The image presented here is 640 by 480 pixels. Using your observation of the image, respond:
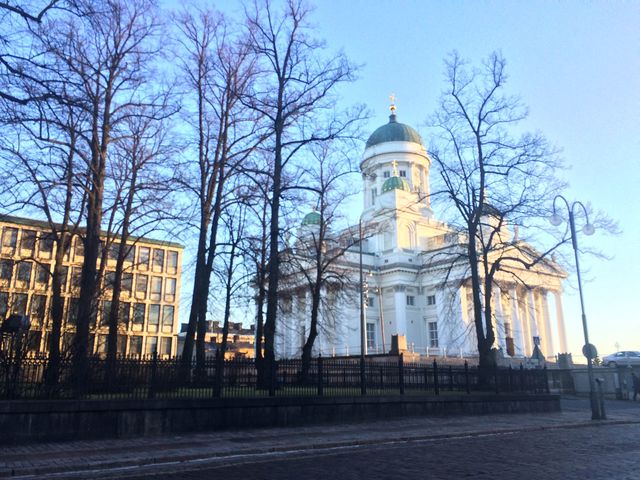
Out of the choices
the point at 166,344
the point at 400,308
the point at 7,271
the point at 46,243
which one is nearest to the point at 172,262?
the point at 166,344

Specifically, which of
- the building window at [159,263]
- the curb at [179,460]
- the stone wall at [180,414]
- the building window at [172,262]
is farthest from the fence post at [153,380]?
the building window at [172,262]

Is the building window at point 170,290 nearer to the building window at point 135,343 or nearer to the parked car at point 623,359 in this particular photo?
the building window at point 135,343

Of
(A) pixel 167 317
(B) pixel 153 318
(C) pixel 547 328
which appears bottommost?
(C) pixel 547 328

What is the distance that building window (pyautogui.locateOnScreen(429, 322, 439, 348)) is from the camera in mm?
63375

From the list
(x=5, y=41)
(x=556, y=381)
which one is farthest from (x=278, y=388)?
(x=556, y=381)

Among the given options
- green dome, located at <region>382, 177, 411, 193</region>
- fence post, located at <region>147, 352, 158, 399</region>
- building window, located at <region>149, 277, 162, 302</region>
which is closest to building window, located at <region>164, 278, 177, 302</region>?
building window, located at <region>149, 277, 162, 302</region>

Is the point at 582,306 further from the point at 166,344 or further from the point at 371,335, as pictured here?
the point at 166,344

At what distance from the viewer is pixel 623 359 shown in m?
47.2

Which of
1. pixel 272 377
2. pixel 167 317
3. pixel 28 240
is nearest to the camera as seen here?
pixel 272 377

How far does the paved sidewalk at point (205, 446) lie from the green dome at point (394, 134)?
201 feet

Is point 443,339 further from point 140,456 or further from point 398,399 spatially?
point 140,456

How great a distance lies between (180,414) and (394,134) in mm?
67247

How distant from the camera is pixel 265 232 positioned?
28609 millimetres

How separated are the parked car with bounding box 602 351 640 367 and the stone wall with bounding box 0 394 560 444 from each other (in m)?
33.7
